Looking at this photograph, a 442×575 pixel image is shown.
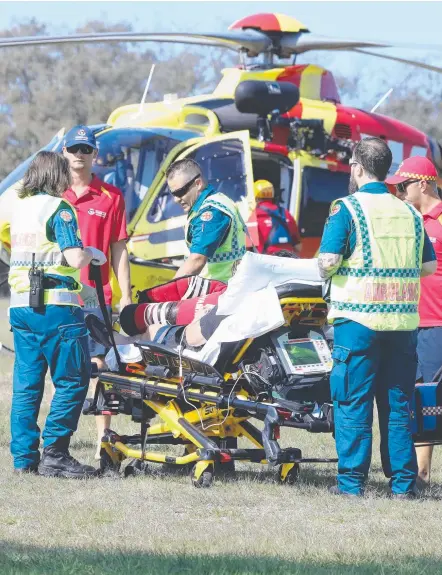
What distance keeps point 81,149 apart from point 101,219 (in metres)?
0.46

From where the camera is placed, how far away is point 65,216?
6484 millimetres

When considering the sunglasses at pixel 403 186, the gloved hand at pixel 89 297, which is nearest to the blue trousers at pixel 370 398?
the sunglasses at pixel 403 186

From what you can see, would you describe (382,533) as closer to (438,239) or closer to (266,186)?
(438,239)

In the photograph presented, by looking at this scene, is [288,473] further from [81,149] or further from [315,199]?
[315,199]

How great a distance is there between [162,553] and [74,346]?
2078 mm

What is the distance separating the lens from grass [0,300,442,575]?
4469 mm

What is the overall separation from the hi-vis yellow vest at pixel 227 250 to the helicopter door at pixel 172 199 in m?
4.90

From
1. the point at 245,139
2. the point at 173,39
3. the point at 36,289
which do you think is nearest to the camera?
the point at 36,289

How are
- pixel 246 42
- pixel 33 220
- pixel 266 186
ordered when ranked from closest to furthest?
pixel 33 220, pixel 266 186, pixel 246 42

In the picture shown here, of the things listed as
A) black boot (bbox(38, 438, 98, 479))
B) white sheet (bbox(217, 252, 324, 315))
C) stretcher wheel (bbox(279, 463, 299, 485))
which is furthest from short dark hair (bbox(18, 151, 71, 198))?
stretcher wheel (bbox(279, 463, 299, 485))

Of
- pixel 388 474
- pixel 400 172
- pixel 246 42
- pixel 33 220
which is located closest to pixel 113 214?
pixel 33 220

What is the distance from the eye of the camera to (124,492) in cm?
618

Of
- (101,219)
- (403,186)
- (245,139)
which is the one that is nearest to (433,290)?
(403,186)

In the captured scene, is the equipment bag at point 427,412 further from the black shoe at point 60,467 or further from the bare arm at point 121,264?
the bare arm at point 121,264
